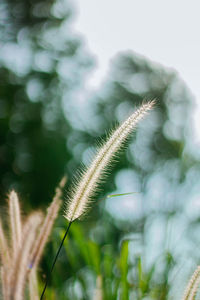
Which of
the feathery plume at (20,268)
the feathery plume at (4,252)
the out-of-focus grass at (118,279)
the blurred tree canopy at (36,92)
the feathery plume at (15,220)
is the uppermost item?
the feathery plume at (20,268)

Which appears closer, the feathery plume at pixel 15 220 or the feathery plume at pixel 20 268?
the feathery plume at pixel 20 268

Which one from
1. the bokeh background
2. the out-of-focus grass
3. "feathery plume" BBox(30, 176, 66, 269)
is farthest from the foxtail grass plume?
the bokeh background

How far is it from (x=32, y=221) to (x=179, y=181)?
27.5 inches

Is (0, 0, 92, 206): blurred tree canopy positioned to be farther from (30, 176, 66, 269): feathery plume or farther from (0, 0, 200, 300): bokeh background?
(30, 176, 66, 269): feathery plume

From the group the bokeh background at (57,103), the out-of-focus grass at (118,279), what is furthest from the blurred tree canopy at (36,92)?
the out-of-focus grass at (118,279)

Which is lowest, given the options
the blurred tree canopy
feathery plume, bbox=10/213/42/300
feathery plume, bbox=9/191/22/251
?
the blurred tree canopy

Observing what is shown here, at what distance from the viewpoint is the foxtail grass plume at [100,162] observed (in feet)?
2.61

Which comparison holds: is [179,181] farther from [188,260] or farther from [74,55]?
[74,55]

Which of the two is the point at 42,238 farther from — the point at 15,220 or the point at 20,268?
the point at 20,268

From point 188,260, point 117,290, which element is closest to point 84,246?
point 117,290

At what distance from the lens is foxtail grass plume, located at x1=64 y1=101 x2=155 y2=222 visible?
2.61ft

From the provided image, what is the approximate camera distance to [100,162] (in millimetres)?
816

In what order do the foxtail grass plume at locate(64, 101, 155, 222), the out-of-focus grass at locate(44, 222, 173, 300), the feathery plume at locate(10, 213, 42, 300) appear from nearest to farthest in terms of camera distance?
the feathery plume at locate(10, 213, 42, 300)
the foxtail grass plume at locate(64, 101, 155, 222)
the out-of-focus grass at locate(44, 222, 173, 300)

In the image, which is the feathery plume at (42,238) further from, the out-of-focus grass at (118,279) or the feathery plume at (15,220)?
the out-of-focus grass at (118,279)
